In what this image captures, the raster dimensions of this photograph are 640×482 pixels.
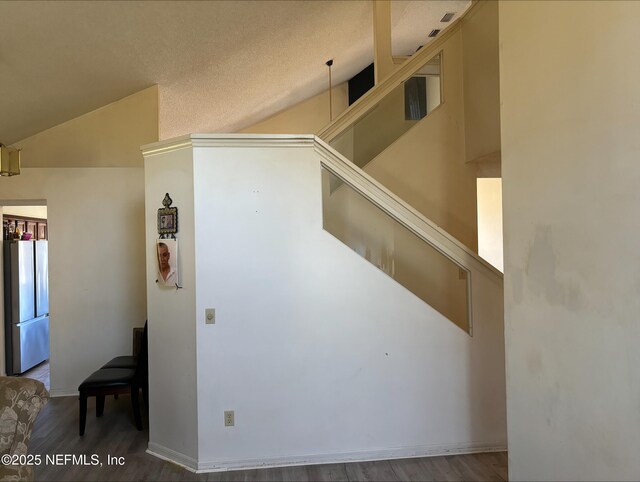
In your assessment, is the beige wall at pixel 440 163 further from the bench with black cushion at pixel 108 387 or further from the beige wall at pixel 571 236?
the bench with black cushion at pixel 108 387

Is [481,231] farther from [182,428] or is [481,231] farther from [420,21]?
[182,428]

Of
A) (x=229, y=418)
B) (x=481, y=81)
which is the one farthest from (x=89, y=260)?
(x=481, y=81)

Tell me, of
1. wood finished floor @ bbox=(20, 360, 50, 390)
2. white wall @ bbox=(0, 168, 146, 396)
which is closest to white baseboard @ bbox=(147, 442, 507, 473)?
white wall @ bbox=(0, 168, 146, 396)

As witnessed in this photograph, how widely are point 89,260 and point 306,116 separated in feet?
16.1

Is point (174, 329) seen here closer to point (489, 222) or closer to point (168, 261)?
point (168, 261)

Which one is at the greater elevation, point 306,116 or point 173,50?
point 306,116

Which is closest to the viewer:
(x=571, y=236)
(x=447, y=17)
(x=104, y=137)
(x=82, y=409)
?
(x=571, y=236)

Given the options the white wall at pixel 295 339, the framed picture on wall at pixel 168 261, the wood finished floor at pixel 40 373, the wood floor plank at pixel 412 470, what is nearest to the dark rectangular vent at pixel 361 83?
the white wall at pixel 295 339

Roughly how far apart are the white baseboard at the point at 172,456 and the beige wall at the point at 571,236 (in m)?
2.06

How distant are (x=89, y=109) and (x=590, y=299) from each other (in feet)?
15.3

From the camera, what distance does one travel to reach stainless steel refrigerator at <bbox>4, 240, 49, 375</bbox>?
4988 mm

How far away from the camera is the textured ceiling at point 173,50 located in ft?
9.39

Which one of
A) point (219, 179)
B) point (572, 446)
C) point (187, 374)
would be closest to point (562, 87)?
point (572, 446)

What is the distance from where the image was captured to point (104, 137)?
178 inches
